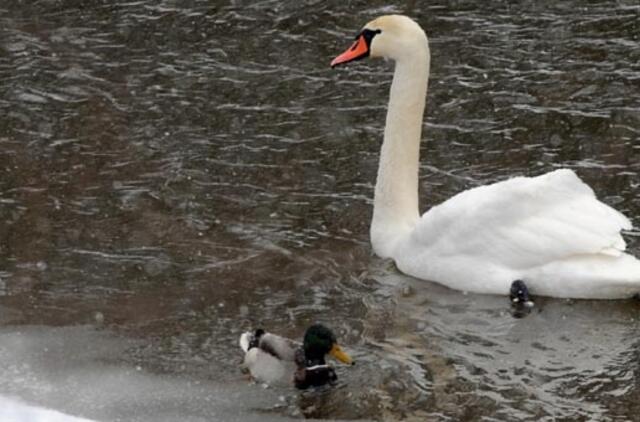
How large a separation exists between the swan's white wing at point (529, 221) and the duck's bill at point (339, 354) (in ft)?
4.88

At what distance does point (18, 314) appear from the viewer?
9266 millimetres

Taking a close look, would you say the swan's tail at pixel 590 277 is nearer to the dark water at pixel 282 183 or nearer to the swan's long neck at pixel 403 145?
the dark water at pixel 282 183

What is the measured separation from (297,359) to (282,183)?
3084 mm

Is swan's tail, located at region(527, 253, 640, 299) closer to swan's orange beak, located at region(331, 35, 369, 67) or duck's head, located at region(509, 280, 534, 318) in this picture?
duck's head, located at region(509, 280, 534, 318)

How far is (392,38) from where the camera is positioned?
10.3 m

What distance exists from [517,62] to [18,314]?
5.73 meters

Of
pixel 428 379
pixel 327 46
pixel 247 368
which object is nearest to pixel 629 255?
pixel 428 379

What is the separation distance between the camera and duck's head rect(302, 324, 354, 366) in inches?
325

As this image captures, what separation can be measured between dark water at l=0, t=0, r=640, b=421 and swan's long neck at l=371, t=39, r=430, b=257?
345 millimetres

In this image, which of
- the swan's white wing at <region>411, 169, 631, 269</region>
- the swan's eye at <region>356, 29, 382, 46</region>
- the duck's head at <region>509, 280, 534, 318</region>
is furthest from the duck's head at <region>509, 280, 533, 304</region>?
the swan's eye at <region>356, 29, 382, 46</region>

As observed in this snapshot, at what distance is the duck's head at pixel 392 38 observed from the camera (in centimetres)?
1027

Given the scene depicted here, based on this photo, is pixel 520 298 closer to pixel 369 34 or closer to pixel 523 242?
pixel 523 242

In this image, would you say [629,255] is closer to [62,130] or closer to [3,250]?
[3,250]

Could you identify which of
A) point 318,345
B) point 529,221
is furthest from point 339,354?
point 529,221
